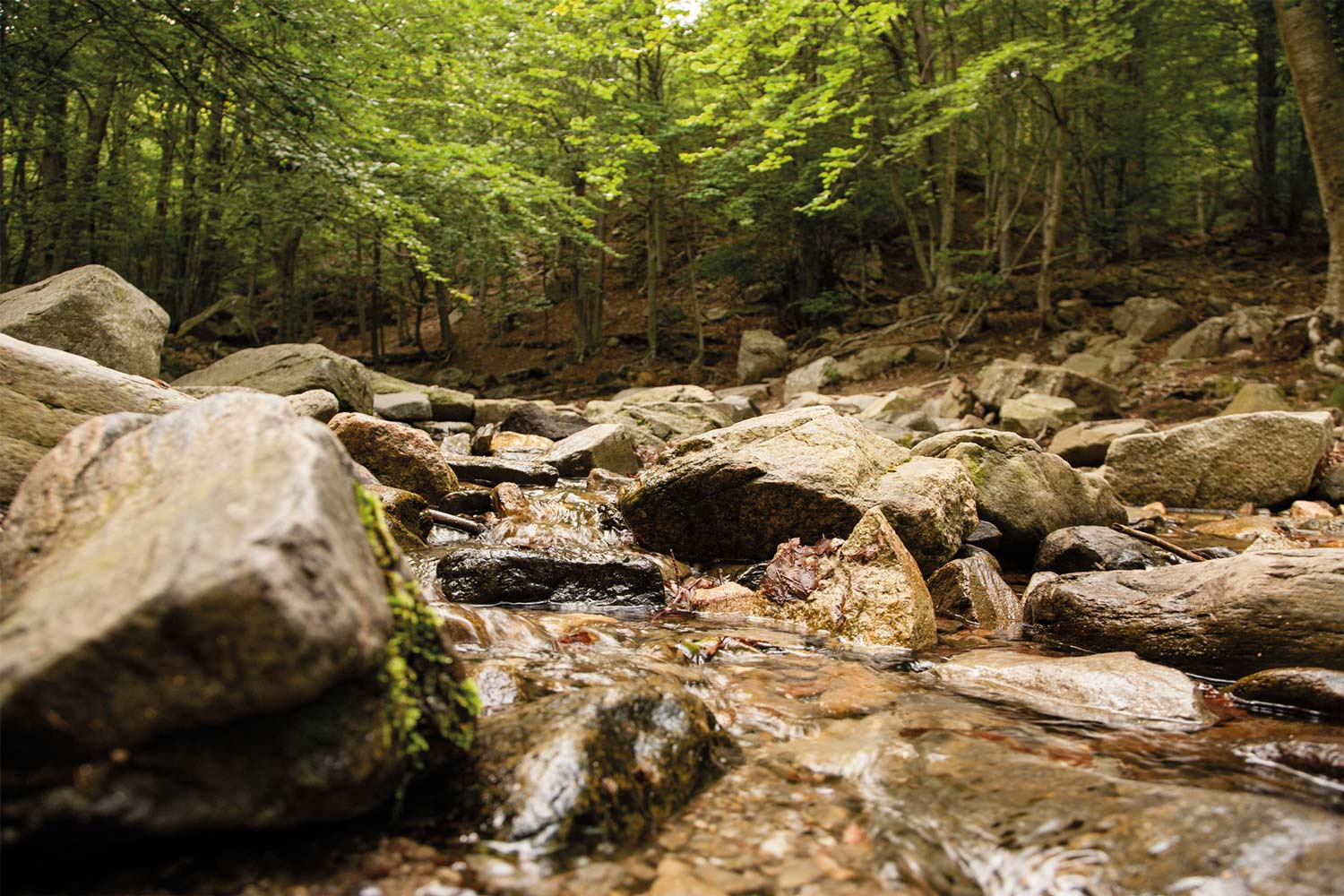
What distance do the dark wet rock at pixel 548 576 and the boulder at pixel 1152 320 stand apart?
1426 cm

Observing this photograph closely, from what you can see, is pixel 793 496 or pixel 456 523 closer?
pixel 793 496

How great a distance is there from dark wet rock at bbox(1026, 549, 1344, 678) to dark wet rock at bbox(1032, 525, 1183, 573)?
1214 millimetres

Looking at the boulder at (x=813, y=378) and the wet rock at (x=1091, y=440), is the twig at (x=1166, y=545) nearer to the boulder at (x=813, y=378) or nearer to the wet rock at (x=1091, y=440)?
the wet rock at (x=1091, y=440)

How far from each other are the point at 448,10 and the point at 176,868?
17296 millimetres

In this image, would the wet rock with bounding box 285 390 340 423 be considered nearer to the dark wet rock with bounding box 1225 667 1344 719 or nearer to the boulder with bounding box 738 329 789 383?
the dark wet rock with bounding box 1225 667 1344 719

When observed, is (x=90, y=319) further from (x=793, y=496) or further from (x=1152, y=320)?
(x=1152, y=320)

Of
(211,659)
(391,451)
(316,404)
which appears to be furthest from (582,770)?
(316,404)

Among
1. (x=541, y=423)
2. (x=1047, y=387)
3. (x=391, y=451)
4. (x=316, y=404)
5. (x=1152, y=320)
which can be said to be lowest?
(x=391, y=451)

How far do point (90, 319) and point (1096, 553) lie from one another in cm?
947

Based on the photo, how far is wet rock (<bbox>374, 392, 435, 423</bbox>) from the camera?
1165 cm

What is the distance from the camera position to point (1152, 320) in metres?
14.9

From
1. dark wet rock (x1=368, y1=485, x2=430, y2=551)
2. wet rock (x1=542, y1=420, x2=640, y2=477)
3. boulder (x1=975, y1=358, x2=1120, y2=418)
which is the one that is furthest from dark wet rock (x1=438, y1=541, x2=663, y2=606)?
boulder (x1=975, y1=358, x2=1120, y2=418)

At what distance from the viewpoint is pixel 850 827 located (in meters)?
2.12

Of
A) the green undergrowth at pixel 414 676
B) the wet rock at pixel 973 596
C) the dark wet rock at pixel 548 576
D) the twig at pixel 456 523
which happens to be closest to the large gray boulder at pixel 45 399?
the dark wet rock at pixel 548 576
